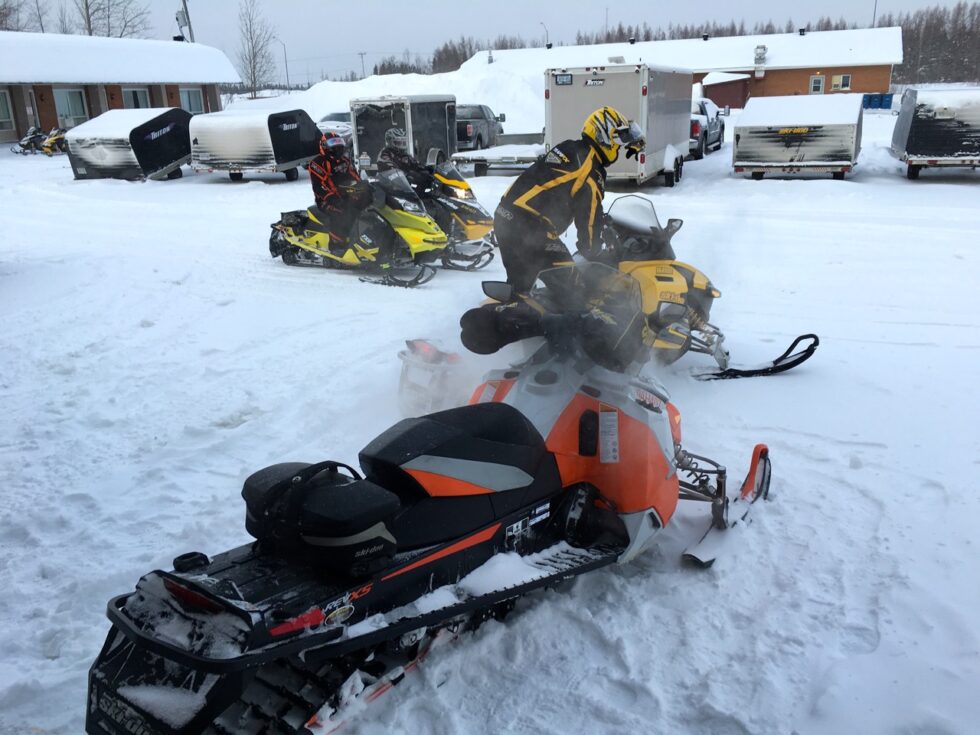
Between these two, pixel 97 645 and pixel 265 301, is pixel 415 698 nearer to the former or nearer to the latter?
pixel 97 645

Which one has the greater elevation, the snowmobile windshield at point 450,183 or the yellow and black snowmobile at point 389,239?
the snowmobile windshield at point 450,183

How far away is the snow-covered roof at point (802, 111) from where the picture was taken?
14359 mm

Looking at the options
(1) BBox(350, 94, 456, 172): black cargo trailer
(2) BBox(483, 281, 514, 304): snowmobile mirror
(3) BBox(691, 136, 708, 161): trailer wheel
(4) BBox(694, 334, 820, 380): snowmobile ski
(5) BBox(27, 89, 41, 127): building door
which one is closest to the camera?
(2) BBox(483, 281, 514, 304): snowmobile mirror

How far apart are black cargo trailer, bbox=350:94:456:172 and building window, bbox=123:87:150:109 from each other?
22366 millimetres

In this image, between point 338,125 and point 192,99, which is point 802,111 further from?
point 192,99

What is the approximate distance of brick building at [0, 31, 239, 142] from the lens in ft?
97.9

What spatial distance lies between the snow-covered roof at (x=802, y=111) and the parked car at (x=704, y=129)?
3937mm

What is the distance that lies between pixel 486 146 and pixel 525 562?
808 inches

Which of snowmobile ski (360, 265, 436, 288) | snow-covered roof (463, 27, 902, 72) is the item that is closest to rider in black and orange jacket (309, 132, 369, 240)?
snowmobile ski (360, 265, 436, 288)

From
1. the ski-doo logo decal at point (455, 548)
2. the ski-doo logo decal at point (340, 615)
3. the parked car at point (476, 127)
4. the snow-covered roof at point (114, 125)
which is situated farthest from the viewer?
the parked car at point (476, 127)

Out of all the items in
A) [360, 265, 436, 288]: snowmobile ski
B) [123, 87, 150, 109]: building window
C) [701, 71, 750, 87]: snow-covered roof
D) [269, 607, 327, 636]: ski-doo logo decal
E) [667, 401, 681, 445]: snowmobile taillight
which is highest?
[701, 71, 750, 87]: snow-covered roof

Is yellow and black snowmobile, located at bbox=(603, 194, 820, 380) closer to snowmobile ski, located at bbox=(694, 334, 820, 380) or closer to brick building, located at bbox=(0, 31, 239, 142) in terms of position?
snowmobile ski, located at bbox=(694, 334, 820, 380)

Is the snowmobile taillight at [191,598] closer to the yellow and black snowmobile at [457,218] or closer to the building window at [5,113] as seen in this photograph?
the yellow and black snowmobile at [457,218]

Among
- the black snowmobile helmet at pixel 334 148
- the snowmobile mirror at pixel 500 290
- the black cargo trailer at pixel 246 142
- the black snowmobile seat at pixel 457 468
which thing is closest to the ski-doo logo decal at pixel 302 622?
the black snowmobile seat at pixel 457 468
